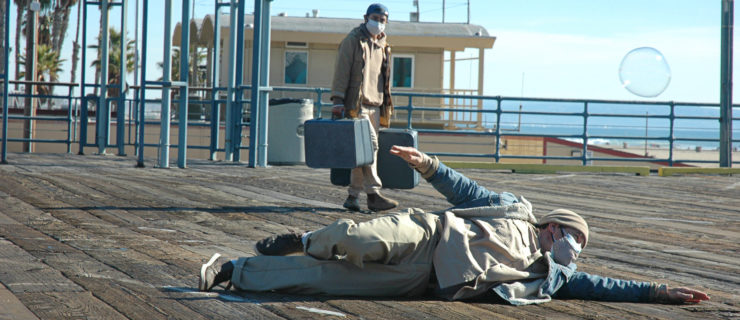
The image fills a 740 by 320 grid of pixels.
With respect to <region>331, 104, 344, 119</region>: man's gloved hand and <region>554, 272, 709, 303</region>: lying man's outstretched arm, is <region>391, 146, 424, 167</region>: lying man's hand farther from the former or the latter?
<region>331, 104, 344, 119</region>: man's gloved hand

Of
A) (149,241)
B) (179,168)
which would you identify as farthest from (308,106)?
(149,241)

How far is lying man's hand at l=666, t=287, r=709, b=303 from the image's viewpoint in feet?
12.1

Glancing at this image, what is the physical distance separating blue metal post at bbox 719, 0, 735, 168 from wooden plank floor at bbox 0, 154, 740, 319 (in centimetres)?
342

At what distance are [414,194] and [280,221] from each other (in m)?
2.93

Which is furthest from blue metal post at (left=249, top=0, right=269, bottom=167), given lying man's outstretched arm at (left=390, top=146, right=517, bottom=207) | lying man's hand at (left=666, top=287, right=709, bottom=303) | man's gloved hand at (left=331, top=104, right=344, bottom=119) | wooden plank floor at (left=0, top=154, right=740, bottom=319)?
lying man's hand at (left=666, top=287, right=709, bottom=303)

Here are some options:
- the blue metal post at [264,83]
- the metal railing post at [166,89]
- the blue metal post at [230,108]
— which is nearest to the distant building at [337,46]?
the blue metal post at [230,108]

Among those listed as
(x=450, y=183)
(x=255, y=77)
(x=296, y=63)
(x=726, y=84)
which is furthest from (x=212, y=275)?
(x=296, y=63)

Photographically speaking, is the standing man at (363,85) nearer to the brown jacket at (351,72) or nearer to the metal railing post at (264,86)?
the brown jacket at (351,72)

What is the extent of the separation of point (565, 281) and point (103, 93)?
502 inches

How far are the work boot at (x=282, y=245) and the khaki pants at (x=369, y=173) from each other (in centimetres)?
307

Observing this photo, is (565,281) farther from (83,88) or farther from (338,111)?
(83,88)

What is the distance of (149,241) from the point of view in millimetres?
5016

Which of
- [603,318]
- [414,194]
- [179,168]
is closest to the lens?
[603,318]

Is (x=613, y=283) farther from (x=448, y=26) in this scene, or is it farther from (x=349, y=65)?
(x=448, y=26)
